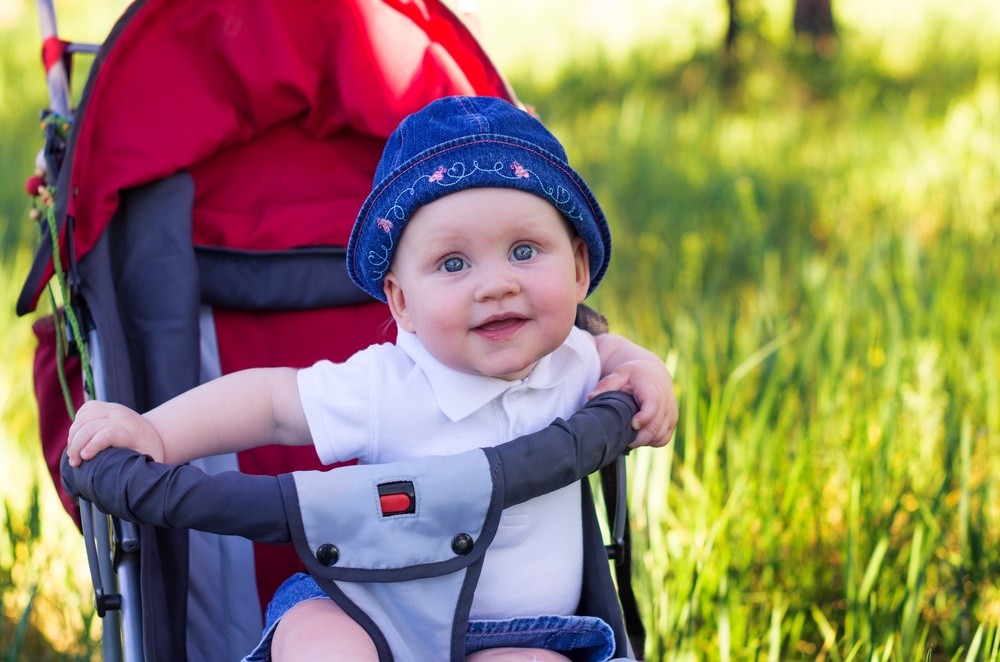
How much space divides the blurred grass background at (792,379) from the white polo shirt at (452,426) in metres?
0.46

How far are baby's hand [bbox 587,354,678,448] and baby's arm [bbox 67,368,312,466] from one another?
0.45m

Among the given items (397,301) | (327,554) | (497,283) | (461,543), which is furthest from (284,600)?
(497,283)

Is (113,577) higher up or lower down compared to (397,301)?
lower down

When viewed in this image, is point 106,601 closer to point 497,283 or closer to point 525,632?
point 525,632

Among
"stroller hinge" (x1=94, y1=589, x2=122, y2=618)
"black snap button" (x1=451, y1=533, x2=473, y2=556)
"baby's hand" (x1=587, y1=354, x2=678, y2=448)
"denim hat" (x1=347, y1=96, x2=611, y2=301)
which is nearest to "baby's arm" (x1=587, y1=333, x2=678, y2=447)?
"baby's hand" (x1=587, y1=354, x2=678, y2=448)

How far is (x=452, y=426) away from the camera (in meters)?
1.65

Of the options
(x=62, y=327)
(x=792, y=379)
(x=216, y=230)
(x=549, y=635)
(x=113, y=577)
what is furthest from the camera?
(x=792, y=379)

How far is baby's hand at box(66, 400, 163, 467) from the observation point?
4.87 feet

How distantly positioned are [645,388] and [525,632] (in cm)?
40

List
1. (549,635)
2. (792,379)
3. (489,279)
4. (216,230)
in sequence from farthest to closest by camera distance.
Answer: (792,379) < (216,230) < (549,635) < (489,279)

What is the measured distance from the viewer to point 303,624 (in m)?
1.52

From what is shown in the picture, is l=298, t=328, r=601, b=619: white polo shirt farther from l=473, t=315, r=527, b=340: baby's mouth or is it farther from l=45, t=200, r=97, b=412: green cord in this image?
l=45, t=200, r=97, b=412: green cord

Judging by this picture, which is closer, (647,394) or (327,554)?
(327,554)

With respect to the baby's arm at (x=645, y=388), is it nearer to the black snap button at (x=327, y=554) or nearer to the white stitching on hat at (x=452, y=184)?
the white stitching on hat at (x=452, y=184)
